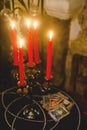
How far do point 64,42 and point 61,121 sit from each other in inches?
29.6

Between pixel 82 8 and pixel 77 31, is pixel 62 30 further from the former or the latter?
pixel 82 8

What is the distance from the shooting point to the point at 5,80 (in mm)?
2197

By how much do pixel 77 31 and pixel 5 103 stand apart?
0.86 meters

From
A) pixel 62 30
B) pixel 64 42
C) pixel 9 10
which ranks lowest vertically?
pixel 64 42

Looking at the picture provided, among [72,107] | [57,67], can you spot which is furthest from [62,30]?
[72,107]

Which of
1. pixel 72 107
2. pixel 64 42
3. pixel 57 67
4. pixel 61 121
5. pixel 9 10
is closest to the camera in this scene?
pixel 61 121

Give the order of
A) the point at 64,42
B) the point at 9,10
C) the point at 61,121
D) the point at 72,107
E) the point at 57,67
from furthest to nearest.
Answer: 1. the point at 57,67
2. the point at 64,42
3. the point at 9,10
4. the point at 72,107
5. the point at 61,121

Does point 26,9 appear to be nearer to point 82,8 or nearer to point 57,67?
point 82,8

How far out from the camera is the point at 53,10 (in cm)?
165

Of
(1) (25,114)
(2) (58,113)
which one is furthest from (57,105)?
(1) (25,114)

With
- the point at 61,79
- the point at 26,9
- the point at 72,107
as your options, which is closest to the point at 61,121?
the point at 72,107

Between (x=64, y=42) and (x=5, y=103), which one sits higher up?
(x=64, y=42)

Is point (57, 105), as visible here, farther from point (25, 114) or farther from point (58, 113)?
point (25, 114)

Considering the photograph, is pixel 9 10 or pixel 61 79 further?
pixel 61 79
